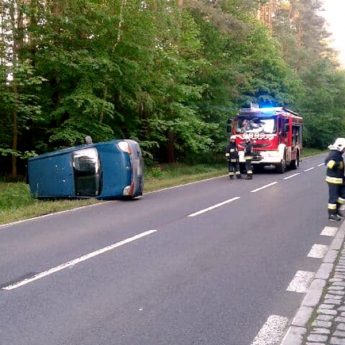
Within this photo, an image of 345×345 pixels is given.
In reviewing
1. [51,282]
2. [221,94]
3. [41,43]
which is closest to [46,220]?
[51,282]

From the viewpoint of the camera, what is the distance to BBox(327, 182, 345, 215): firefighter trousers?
11461mm

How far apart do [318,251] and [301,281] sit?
1.96m

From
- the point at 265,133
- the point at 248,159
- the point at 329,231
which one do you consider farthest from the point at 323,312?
the point at 265,133

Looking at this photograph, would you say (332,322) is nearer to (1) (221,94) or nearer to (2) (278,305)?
(2) (278,305)

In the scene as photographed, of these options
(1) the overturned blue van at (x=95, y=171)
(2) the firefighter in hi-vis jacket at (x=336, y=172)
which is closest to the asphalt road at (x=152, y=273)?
(2) the firefighter in hi-vis jacket at (x=336, y=172)

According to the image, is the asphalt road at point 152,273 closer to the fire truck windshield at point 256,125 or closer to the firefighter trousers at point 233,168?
the firefighter trousers at point 233,168

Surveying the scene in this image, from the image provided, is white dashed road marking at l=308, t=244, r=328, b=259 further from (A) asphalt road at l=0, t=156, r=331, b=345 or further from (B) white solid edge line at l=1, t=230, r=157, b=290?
(B) white solid edge line at l=1, t=230, r=157, b=290

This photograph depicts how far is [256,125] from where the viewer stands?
2659 centimetres

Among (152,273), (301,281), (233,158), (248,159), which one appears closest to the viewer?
(301,281)

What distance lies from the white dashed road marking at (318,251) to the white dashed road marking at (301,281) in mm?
1092

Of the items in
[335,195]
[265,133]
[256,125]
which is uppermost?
[256,125]

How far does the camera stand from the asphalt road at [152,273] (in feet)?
16.5

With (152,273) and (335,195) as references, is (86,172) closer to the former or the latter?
(335,195)

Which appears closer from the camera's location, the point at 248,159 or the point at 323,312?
the point at 323,312
